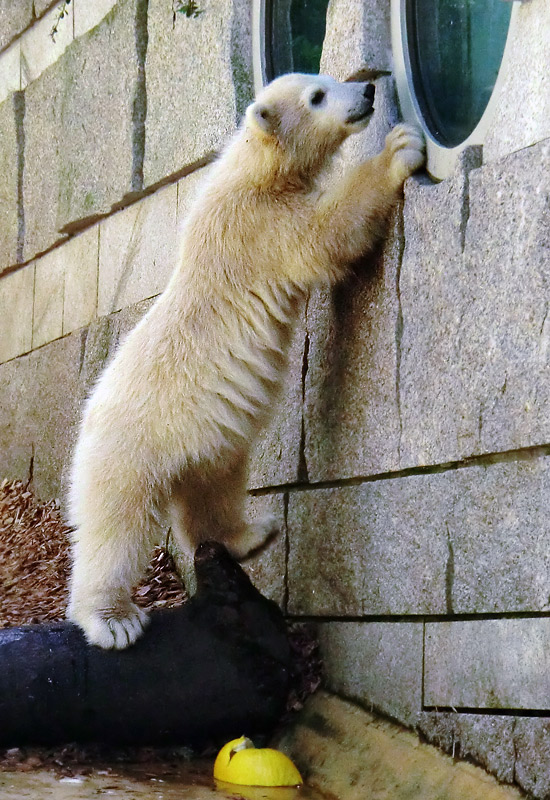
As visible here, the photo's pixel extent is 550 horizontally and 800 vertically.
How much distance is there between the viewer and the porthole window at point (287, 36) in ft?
15.6

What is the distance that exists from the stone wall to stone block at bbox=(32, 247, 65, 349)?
88 centimetres

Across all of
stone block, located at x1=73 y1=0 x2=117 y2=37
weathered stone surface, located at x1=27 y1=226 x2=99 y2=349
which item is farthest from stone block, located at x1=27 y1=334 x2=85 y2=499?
stone block, located at x1=73 y1=0 x2=117 y2=37

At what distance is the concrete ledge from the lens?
3.13 m

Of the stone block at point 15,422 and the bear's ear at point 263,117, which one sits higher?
the bear's ear at point 263,117

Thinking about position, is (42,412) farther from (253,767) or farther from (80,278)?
(253,767)

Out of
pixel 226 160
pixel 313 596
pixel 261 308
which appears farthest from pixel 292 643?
pixel 226 160

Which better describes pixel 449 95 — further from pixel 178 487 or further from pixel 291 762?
pixel 291 762

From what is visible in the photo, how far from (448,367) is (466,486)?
1.22 feet

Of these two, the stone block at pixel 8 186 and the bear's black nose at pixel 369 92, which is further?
the stone block at pixel 8 186

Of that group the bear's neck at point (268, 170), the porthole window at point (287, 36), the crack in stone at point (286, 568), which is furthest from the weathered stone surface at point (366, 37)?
the crack in stone at point (286, 568)

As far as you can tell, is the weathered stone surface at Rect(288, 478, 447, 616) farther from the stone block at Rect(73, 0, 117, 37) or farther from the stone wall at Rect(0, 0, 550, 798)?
the stone block at Rect(73, 0, 117, 37)

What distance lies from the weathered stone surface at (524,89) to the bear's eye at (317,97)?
75 centimetres

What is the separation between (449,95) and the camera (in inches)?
150

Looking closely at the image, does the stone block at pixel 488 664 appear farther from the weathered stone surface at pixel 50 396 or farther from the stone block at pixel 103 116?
the stone block at pixel 103 116
